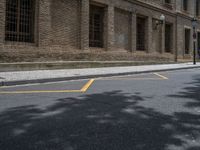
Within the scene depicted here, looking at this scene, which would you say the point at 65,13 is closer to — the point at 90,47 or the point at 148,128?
the point at 90,47

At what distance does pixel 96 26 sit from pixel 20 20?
6.21 metres

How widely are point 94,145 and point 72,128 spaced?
0.71 meters

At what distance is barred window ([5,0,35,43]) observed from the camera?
11.8m

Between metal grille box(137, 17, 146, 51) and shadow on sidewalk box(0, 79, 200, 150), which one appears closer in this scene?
shadow on sidewalk box(0, 79, 200, 150)

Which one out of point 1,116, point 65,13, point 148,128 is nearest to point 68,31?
point 65,13

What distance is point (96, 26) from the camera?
1694 centimetres

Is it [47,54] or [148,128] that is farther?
[47,54]

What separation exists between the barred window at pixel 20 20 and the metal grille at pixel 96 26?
16.1ft

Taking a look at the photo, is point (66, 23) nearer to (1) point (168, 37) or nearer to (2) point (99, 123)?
(2) point (99, 123)

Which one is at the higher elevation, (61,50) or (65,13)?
(65,13)

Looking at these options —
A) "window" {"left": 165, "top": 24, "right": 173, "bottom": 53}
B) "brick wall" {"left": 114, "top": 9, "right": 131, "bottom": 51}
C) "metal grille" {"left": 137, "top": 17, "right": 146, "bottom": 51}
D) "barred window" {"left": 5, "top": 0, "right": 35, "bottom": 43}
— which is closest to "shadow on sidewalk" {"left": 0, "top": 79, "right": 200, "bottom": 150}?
"barred window" {"left": 5, "top": 0, "right": 35, "bottom": 43}

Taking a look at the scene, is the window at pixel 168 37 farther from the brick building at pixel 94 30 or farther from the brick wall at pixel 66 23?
the brick wall at pixel 66 23

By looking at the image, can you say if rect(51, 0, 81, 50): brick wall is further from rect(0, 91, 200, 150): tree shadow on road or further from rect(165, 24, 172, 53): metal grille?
rect(165, 24, 172, 53): metal grille

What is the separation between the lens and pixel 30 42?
12.7 meters
